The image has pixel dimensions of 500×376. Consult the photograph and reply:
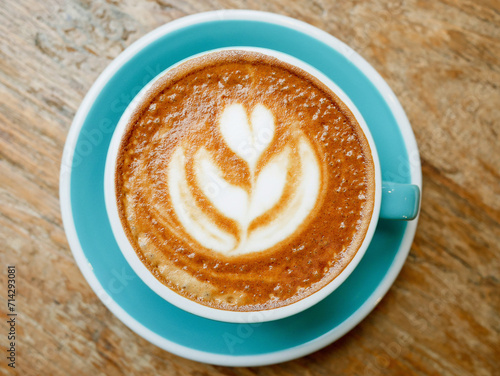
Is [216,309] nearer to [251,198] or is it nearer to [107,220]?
[251,198]

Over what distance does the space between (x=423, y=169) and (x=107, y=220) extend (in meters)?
1.39

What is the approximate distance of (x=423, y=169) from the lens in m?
1.95

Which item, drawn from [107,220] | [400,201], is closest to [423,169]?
[400,201]

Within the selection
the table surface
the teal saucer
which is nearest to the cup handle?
the teal saucer

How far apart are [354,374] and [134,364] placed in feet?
3.30

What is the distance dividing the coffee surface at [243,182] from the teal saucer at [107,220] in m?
0.22

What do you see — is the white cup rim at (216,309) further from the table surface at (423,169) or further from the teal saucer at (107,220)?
the table surface at (423,169)

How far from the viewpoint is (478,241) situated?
78.0 inches

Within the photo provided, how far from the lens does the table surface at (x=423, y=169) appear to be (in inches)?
76.2

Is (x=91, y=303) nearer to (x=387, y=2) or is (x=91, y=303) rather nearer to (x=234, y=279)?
(x=234, y=279)

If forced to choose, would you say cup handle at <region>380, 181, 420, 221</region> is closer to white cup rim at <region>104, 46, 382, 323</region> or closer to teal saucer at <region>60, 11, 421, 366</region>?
white cup rim at <region>104, 46, 382, 323</region>

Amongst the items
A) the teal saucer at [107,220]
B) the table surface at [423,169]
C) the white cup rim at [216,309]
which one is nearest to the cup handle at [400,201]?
the white cup rim at [216,309]

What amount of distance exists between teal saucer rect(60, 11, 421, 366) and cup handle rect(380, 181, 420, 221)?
0.67 ft

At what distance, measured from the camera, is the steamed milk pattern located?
1.48 metres
